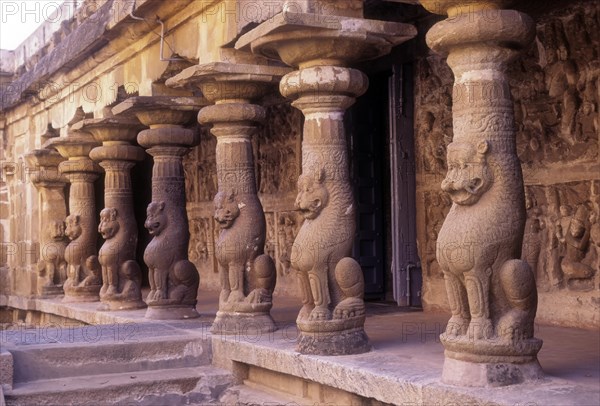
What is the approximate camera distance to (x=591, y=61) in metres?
6.66

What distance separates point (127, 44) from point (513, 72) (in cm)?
434

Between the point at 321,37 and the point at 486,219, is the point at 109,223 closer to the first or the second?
the point at 321,37

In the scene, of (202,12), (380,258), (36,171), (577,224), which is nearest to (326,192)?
(577,224)

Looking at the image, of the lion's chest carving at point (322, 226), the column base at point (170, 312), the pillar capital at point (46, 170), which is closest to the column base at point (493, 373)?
the lion's chest carving at point (322, 226)

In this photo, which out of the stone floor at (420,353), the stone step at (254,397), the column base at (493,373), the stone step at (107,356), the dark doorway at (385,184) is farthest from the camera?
the dark doorway at (385,184)

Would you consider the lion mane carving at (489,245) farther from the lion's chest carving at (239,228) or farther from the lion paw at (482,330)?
the lion's chest carving at (239,228)

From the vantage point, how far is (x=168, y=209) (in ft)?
28.6

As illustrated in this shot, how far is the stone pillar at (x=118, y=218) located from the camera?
9727 millimetres

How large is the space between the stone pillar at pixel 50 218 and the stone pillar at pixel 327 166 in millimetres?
7477

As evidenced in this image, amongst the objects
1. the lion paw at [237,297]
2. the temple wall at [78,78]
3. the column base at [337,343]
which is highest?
the temple wall at [78,78]

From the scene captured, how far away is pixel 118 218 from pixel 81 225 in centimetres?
166

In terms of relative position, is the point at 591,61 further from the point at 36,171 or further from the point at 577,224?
the point at 36,171

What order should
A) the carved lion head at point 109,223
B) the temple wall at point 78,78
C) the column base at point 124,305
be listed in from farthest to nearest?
the carved lion head at point 109,223
the column base at point 124,305
the temple wall at point 78,78

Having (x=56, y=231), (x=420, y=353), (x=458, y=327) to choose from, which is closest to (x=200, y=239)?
(x=56, y=231)
